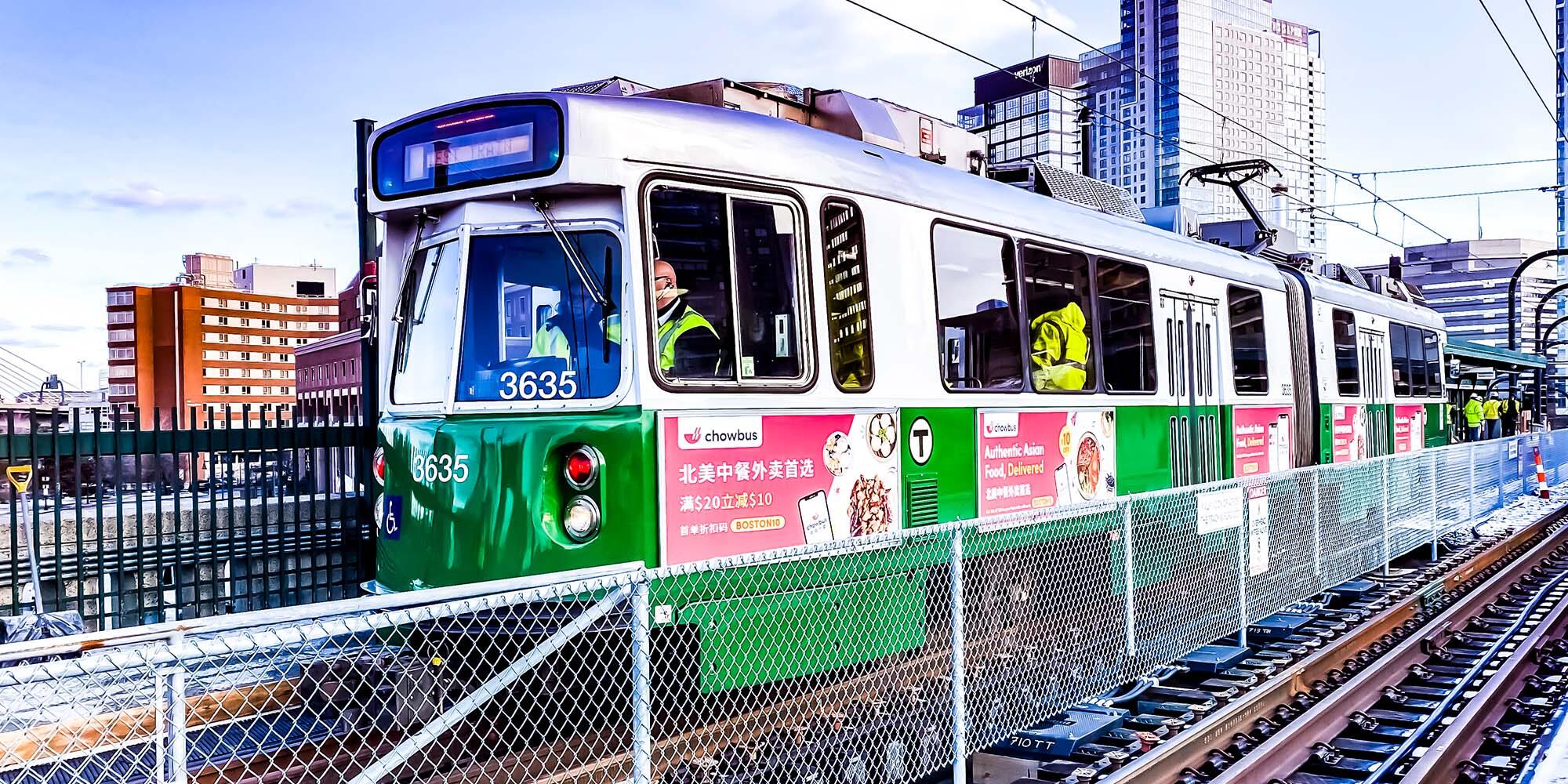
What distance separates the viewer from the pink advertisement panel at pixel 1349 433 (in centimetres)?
1405

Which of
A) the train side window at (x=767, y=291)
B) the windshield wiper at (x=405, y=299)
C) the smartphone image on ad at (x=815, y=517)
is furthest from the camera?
the windshield wiper at (x=405, y=299)

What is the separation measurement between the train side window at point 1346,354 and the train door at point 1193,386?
3528 millimetres

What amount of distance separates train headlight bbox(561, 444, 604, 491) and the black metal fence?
2847 millimetres

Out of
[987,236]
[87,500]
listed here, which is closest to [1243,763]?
[987,236]

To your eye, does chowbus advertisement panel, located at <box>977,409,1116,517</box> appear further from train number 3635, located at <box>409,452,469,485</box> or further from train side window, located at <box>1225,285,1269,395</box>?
train number 3635, located at <box>409,452,469,485</box>

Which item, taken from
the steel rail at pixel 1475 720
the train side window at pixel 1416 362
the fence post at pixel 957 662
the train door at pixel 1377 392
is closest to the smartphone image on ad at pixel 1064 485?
the steel rail at pixel 1475 720

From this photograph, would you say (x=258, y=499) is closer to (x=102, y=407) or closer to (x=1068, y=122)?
(x=102, y=407)

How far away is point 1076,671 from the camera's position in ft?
23.4

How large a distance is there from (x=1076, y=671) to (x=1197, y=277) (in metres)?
5.00

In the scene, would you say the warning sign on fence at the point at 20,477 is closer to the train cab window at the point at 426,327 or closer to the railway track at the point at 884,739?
the train cab window at the point at 426,327

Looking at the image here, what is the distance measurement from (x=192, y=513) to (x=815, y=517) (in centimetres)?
495

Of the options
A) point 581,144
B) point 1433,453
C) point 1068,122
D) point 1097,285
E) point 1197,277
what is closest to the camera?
point 581,144

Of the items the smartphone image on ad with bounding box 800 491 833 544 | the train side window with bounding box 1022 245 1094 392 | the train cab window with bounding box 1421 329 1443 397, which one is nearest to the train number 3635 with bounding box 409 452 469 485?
the smartphone image on ad with bounding box 800 491 833 544

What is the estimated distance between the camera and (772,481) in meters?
6.67
